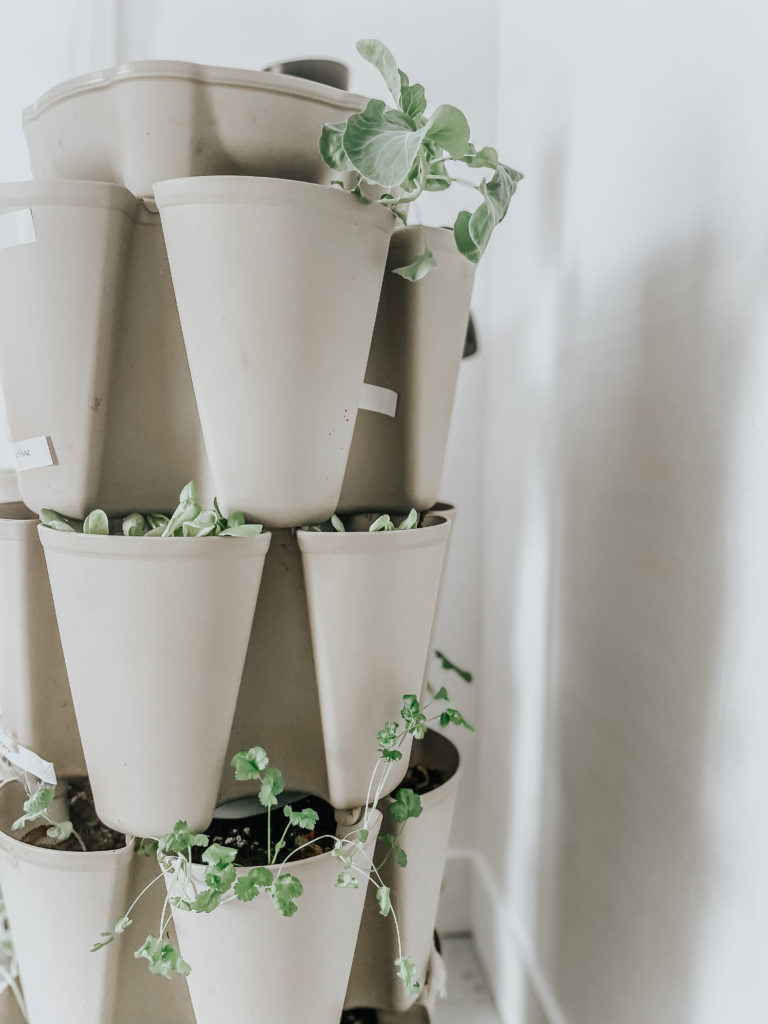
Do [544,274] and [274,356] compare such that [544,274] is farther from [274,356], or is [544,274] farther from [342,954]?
[342,954]

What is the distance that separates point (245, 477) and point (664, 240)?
0.49m

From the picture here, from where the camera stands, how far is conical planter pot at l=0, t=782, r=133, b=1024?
2.39 feet

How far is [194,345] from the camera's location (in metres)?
0.66

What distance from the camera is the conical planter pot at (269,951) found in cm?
68

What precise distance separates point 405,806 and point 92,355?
51cm

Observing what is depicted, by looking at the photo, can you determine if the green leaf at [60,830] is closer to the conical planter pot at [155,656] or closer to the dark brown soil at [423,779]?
the conical planter pot at [155,656]

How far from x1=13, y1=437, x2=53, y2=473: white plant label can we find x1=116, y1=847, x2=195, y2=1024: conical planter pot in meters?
0.39

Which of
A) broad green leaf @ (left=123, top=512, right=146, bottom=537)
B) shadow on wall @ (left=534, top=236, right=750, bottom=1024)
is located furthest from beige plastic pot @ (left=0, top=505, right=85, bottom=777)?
shadow on wall @ (left=534, top=236, right=750, bottom=1024)

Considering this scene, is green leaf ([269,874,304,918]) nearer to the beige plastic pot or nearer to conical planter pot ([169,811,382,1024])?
conical planter pot ([169,811,382,1024])

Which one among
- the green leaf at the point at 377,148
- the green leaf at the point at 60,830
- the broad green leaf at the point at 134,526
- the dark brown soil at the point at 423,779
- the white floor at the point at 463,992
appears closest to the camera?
the green leaf at the point at 377,148

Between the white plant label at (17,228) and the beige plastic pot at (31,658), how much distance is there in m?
0.25

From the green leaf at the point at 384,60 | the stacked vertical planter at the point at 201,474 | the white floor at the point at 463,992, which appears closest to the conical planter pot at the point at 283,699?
the stacked vertical planter at the point at 201,474

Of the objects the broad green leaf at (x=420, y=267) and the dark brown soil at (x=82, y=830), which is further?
the dark brown soil at (x=82, y=830)

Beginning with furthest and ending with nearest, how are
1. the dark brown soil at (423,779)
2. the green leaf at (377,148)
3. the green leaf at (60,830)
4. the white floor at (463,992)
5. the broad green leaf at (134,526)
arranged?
the white floor at (463,992)
the dark brown soil at (423,779)
the green leaf at (60,830)
the broad green leaf at (134,526)
the green leaf at (377,148)
